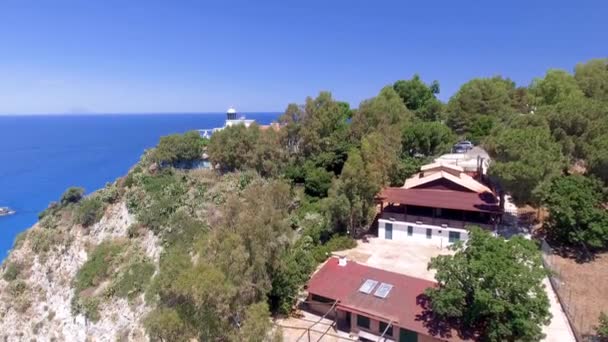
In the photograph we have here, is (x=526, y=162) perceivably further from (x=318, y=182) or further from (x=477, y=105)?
(x=477, y=105)

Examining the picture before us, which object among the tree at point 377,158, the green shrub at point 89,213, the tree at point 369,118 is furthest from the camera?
the tree at point 369,118

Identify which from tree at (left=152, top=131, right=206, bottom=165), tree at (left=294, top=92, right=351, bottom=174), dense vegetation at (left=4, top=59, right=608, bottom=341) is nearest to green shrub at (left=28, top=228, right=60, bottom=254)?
dense vegetation at (left=4, top=59, right=608, bottom=341)

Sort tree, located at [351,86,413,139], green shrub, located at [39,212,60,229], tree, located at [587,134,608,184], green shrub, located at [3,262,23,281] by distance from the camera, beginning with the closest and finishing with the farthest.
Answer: tree, located at [587,134,608,184] < green shrub, located at [3,262,23,281] < tree, located at [351,86,413,139] < green shrub, located at [39,212,60,229]

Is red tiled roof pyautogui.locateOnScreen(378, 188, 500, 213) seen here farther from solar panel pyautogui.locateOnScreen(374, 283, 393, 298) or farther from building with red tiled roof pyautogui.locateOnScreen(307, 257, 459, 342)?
solar panel pyautogui.locateOnScreen(374, 283, 393, 298)

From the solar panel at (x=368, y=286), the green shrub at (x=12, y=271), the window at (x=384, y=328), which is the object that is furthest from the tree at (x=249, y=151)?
the window at (x=384, y=328)

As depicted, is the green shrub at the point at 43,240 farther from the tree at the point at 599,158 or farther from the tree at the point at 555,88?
the tree at the point at 555,88
